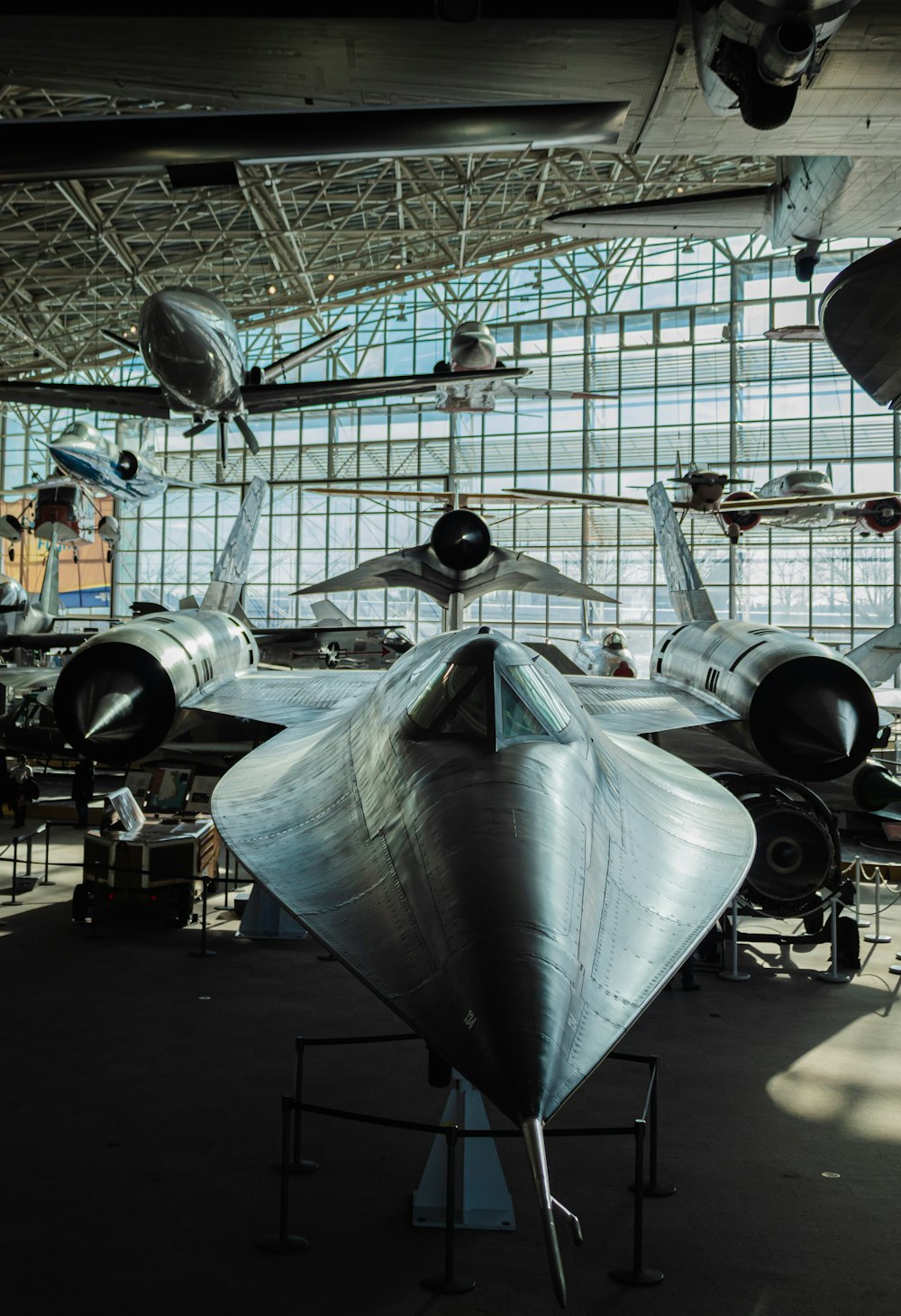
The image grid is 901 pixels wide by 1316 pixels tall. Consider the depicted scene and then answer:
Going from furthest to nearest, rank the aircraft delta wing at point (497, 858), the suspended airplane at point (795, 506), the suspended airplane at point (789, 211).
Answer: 1. the suspended airplane at point (795, 506)
2. the suspended airplane at point (789, 211)
3. the aircraft delta wing at point (497, 858)

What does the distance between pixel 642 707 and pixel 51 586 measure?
1900 centimetres

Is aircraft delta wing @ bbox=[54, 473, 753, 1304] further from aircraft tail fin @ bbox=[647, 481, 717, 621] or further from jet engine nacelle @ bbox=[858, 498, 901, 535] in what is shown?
jet engine nacelle @ bbox=[858, 498, 901, 535]

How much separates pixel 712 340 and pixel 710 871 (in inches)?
1103

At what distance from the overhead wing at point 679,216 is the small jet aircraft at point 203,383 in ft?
20.4

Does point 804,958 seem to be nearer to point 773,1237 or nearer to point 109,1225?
point 773,1237

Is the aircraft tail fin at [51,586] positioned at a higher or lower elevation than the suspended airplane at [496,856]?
higher

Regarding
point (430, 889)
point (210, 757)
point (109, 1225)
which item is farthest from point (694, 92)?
point (210, 757)

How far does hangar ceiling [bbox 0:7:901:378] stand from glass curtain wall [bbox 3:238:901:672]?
2043 millimetres

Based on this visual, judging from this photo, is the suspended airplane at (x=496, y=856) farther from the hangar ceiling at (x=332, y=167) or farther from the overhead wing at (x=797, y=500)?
the overhead wing at (x=797, y=500)

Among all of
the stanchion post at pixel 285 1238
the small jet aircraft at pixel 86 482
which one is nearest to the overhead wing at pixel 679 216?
the stanchion post at pixel 285 1238

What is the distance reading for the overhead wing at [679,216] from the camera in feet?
28.0

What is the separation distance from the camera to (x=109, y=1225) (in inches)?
180

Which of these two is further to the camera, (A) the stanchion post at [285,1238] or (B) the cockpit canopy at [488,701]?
(A) the stanchion post at [285,1238]

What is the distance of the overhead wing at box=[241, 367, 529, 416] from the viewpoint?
15.8 m
